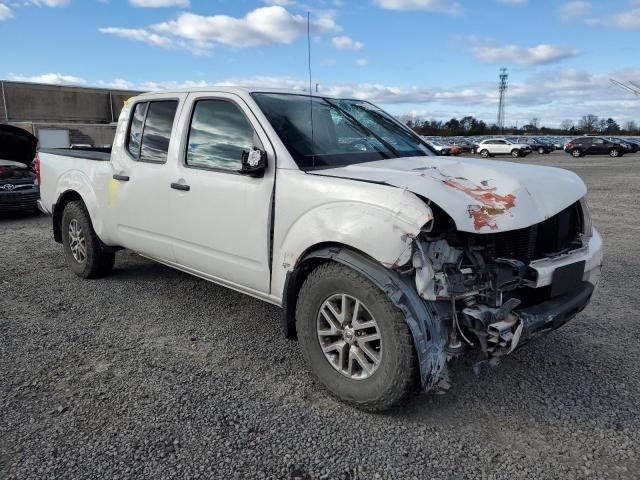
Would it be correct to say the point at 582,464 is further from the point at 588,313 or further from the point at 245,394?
the point at 588,313

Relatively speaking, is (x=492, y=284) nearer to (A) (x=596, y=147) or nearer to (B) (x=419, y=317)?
(B) (x=419, y=317)

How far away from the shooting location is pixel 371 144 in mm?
4020

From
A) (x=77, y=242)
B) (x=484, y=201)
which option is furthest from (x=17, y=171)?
(x=484, y=201)

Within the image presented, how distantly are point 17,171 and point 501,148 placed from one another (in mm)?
38944

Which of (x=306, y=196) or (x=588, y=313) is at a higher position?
(x=306, y=196)

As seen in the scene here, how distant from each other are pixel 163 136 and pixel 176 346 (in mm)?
1759

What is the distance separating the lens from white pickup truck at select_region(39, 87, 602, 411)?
274 centimetres

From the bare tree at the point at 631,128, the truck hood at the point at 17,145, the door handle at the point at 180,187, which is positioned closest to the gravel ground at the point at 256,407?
the door handle at the point at 180,187

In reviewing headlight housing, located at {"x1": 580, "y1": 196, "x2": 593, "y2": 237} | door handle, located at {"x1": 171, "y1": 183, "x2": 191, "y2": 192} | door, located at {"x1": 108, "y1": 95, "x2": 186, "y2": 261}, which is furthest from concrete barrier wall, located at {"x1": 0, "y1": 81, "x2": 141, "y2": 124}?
headlight housing, located at {"x1": 580, "y1": 196, "x2": 593, "y2": 237}

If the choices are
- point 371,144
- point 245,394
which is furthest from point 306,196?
point 245,394

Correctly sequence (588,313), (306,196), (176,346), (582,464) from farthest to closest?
1. (588,313)
2. (176,346)
3. (306,196)
4. (582,464)

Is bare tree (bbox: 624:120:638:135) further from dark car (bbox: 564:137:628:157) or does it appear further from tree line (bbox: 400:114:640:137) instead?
dark car (bbox: 564:137:628:157)

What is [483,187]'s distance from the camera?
118 inches

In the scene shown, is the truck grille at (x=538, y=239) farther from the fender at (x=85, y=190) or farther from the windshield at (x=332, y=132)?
the fender at (x=85, y=190)
